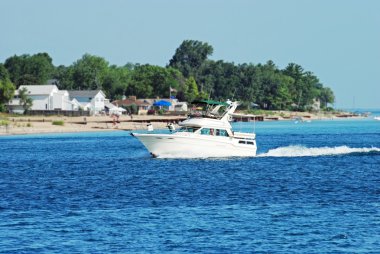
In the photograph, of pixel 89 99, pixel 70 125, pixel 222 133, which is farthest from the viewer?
pixel 89 99

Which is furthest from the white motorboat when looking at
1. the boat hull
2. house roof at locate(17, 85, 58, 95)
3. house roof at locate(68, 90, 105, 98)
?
Result: house roof at locate(68, 90, 105, 98)

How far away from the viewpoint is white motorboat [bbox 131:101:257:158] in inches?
2500

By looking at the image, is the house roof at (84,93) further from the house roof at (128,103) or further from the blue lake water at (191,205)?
the blue lake water at (191,205)

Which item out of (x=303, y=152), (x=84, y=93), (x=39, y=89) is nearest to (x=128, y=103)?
(x=84, y=93)

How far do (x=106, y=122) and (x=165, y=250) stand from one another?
12123cm

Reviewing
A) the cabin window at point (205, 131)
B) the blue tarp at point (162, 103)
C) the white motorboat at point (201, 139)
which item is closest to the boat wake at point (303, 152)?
the white motorboat at point (201, 139)

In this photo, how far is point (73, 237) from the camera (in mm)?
31484

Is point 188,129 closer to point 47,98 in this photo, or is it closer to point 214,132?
point 214,132

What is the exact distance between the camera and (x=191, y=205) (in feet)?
131

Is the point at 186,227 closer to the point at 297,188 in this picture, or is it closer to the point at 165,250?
the point at 165,250

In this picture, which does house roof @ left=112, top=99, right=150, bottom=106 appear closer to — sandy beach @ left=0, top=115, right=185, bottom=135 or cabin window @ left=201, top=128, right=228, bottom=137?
sandy beach @ left=0, top=115, right=185, bottom=135

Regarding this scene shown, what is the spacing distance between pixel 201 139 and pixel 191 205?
24.0m

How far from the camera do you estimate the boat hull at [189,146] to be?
63.6 m

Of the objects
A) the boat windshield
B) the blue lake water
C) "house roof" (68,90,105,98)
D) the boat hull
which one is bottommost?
the blue lake water
